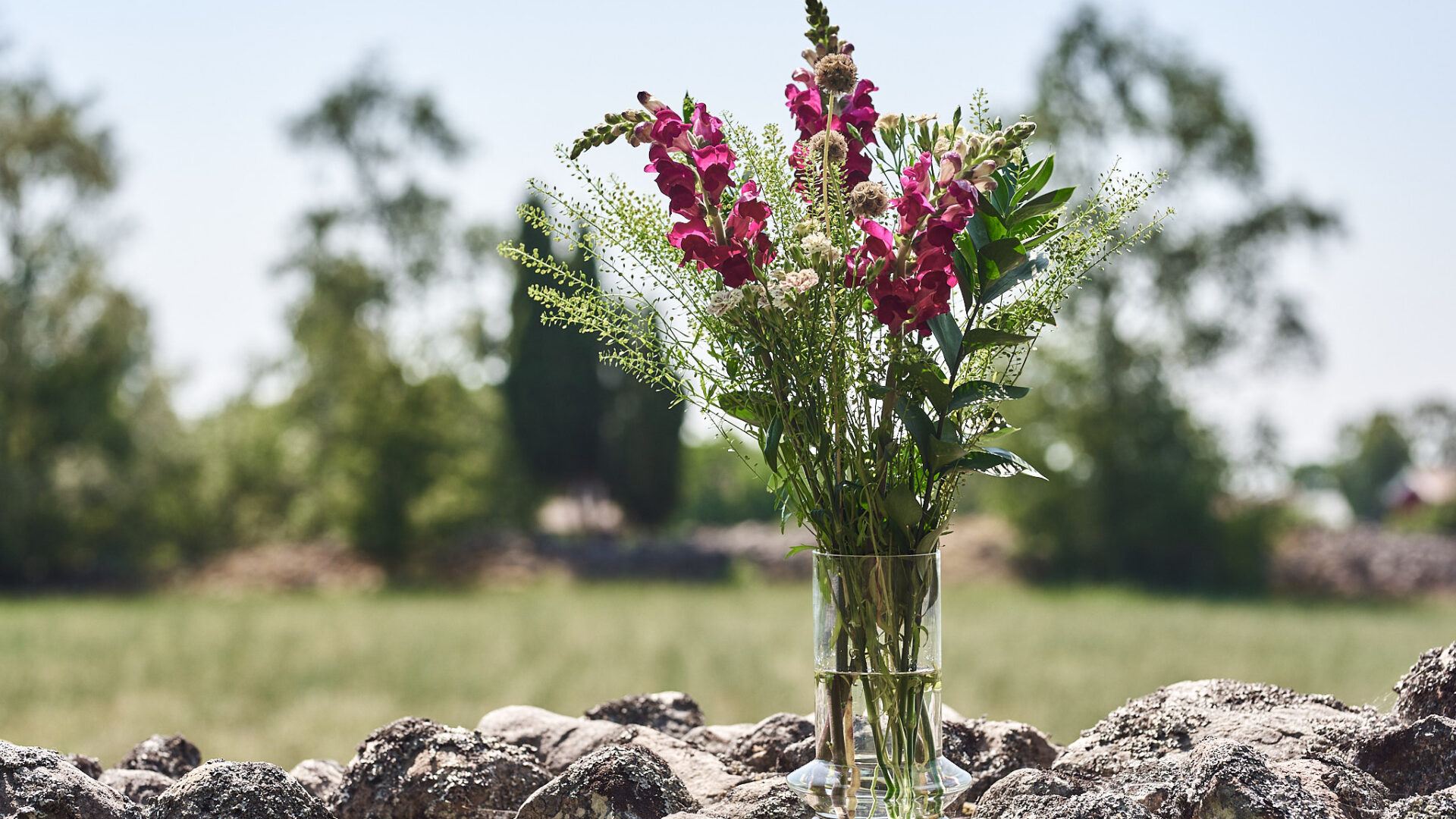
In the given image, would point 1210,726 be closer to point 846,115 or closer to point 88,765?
point 846,115

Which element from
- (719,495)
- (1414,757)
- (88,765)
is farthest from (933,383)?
(719,495)

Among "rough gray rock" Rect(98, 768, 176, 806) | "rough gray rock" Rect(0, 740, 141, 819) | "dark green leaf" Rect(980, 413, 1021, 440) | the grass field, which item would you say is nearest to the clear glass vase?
"dark green leaf" Rect(980, 413, 1021, 440)

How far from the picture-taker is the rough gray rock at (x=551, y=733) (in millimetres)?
2455

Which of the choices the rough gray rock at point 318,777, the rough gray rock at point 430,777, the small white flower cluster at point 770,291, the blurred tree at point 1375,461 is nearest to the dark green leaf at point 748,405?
the small white flower cluster at point 770,291

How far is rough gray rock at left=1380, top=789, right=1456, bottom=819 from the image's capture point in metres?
1.57

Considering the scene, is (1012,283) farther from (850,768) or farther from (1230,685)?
(1230,685)

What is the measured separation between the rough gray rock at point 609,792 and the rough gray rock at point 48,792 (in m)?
0.66

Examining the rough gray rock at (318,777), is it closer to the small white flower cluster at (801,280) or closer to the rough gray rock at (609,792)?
the rough gray rock at (609,792)

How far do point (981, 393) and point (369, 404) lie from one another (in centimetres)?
1284

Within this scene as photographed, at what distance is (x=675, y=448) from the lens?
666 inches

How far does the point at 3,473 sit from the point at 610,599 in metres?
7.79

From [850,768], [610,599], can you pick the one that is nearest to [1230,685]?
[850,768]

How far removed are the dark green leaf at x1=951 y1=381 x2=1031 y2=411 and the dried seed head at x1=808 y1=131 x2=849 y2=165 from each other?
0.38 metres

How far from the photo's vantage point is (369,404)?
13.7 meters
